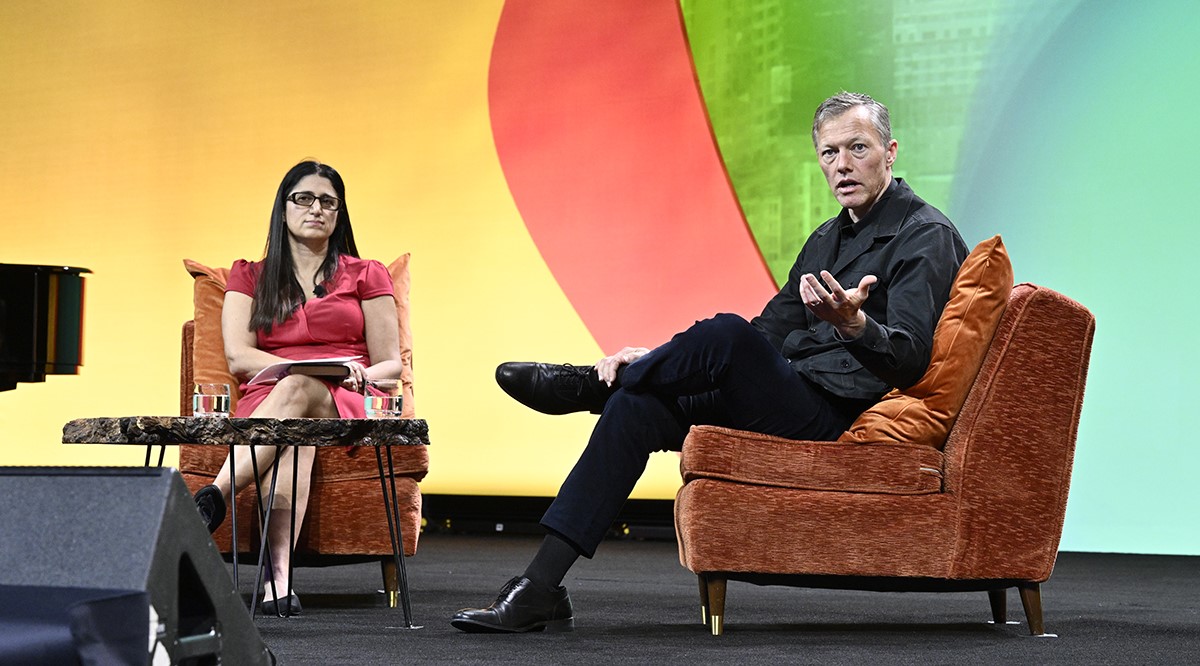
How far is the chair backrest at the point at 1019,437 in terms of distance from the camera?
2.40 m

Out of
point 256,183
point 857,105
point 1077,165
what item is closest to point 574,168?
point 256,183

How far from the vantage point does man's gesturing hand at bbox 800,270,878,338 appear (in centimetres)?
227

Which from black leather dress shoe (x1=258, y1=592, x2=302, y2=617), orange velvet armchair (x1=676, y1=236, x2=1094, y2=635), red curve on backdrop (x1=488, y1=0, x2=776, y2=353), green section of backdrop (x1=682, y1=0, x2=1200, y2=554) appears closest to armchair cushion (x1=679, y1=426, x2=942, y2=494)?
orange velvet armchair (x1=676, y1=236, x2=1094, y2=635)

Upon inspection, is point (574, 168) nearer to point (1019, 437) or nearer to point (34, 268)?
point (34, 268)

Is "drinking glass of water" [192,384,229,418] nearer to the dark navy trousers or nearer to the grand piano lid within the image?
the dark navy trousers

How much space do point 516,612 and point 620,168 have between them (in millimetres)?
3434

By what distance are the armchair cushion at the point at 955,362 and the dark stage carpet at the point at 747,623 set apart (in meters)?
0.37

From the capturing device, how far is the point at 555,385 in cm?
259

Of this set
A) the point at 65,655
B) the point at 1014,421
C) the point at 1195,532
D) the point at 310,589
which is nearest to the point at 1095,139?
the point at 1195,532

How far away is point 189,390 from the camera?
3.45 m

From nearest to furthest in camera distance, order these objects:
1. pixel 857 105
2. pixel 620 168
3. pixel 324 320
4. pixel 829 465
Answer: pixel 829 465
pixel 857 105
pixel 324 320
pixel 620 168

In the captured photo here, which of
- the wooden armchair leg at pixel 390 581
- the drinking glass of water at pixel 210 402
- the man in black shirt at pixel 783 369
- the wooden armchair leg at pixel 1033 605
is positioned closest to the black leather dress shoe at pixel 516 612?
the man in black shirt at pixel 783 369

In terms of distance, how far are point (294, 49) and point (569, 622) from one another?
4.52 meters

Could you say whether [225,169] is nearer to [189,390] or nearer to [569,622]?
[189,390]
